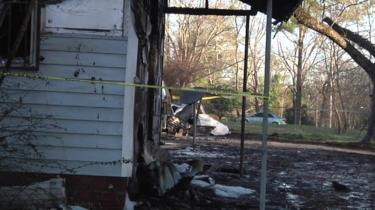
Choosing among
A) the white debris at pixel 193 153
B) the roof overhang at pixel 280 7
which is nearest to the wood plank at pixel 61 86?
the roof overhang at pixel 280 7

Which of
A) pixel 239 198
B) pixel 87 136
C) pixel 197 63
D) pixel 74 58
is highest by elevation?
pixel 197 63

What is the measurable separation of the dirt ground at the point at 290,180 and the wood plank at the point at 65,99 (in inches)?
75.0

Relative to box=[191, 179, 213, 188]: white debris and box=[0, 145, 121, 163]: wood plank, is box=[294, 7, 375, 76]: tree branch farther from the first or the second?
box=[0, 145, 121, 163]: wood plank

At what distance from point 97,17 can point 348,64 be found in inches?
2427

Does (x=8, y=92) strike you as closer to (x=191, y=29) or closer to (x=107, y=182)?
(x=107, y=182)

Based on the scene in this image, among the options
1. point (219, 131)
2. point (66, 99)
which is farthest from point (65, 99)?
point (219, 131)

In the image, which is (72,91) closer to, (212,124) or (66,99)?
(66,99)

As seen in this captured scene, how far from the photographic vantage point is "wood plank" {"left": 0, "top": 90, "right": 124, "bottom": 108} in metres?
7.59

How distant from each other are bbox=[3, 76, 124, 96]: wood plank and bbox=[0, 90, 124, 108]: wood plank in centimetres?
4

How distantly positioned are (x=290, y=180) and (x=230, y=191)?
316 cm

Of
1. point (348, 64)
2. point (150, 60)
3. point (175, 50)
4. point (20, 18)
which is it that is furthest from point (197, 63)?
point (20, 18)

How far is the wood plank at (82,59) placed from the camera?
761cm

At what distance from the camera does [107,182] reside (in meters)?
7.70

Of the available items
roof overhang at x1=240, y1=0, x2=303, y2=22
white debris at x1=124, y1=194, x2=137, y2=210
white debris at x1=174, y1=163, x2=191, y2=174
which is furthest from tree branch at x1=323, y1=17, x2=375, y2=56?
white debris at x1=124, y1=194, x2=137, y2=210
